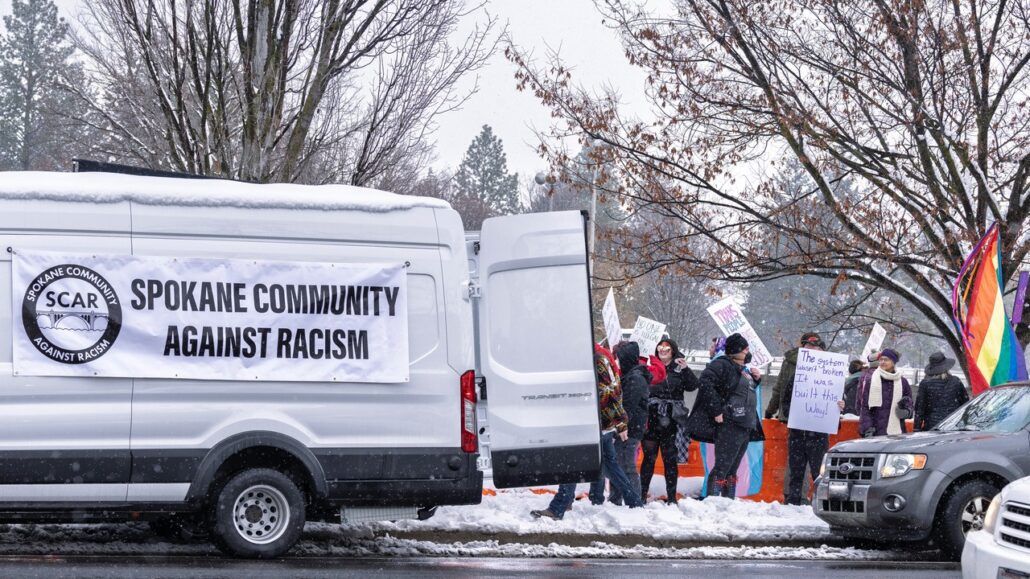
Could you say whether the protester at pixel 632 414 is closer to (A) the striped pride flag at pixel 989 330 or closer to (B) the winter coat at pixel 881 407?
(B) the winter coat at pixel 881 407

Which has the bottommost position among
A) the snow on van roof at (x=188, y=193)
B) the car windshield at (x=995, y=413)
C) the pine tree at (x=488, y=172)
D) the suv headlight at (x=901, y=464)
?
the suv headlight at (x=901, y=464)

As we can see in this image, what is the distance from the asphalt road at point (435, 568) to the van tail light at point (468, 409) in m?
0.91

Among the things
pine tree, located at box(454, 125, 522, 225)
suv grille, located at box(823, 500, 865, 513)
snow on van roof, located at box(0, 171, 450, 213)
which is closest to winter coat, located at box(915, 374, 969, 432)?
suv grille, located at box(823, 500, 865, 513)

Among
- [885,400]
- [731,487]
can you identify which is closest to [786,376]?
[885,400]

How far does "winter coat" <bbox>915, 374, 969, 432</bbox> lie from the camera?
13.2m

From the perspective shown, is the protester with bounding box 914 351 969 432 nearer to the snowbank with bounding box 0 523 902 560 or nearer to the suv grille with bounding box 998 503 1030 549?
the snowbank with bounding box 0 523 902 560

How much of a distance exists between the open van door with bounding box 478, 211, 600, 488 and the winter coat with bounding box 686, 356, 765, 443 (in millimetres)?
3718

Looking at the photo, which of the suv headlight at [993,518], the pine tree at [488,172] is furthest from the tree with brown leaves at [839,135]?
the pine tree at [488,172]

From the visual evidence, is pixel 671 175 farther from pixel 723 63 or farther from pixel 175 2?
pixel 175 2

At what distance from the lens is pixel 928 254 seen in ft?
49.1

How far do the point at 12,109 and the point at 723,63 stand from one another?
61.6 metres

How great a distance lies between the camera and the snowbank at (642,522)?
10836 mm

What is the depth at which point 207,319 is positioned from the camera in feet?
28.7

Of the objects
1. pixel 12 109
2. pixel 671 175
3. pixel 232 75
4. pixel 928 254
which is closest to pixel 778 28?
pixel 671 175
